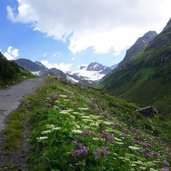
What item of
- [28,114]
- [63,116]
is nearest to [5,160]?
[63,116]

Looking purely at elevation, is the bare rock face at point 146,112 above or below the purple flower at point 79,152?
above

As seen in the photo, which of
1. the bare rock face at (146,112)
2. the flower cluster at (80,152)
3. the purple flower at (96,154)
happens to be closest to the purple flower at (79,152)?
the flower cluster at (80,152)

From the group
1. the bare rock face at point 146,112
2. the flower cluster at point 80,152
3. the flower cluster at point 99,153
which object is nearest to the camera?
the flower cluster at point 99,153

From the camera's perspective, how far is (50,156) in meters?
14.1

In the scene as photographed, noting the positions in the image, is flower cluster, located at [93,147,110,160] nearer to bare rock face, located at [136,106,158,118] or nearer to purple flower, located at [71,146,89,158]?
purple flower, located at [71,146,89,158]

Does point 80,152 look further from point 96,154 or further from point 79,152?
point 96,154

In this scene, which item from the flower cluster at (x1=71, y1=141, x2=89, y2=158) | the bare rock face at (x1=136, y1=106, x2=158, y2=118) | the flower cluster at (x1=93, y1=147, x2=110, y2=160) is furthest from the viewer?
the bare rock face at (x1=136, y1=106, x2=158, y2=118)

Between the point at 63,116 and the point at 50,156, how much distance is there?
25.0 ft

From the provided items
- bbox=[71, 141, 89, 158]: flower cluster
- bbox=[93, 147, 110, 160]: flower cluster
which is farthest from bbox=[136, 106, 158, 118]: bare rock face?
bbox=[93, 147, 110, 160]: flower cluster

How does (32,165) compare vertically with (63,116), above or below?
below

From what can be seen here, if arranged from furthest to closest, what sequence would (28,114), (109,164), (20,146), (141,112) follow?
1. (141,112)
2. (28,114)
3. (20,146)
4. (109,164)

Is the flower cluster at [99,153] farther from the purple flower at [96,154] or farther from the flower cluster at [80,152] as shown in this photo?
the flower cluster at [80,152]

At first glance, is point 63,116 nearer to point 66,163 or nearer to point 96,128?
point 96,128

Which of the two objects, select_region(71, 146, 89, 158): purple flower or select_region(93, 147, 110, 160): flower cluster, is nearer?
select_region(93, 147, 110, 160): flower cluster
